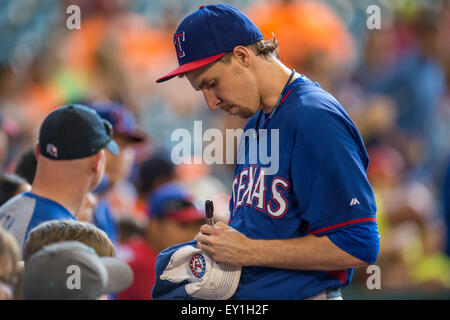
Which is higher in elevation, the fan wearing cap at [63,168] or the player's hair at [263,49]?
the player's hair at [263,49]

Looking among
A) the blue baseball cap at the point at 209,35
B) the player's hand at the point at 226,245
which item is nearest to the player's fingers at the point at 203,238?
the player's hand at the point at 226,245

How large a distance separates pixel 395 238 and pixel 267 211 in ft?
10.1

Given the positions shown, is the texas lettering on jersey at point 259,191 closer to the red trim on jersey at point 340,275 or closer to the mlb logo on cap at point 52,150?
the red trim on jersey at point 340,275

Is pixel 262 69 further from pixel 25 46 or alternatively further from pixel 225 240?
pixel 25 46

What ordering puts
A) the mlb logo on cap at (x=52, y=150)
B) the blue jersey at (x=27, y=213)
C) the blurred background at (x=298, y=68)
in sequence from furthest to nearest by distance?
the blurred background at (x=298, y=68), the mlb logo on cap at (x=52, y=150), the blue jersey at (x=27, y=213)

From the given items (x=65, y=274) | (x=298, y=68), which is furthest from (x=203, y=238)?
(x=298, y=68)

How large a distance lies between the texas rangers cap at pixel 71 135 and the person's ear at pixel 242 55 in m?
0.76

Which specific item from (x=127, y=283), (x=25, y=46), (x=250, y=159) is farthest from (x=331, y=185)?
(x=25, y=46)

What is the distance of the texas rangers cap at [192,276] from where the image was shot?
203 centimetres

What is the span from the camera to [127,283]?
223cm

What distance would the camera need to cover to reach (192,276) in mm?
2072

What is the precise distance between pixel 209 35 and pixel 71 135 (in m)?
0.75

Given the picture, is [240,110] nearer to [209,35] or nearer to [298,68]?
[209,35]

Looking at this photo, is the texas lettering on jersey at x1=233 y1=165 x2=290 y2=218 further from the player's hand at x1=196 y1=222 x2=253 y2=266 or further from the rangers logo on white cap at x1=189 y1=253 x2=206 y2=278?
the rangers logo on white cap at x1=189 y1=253 x2=206 y2=278
